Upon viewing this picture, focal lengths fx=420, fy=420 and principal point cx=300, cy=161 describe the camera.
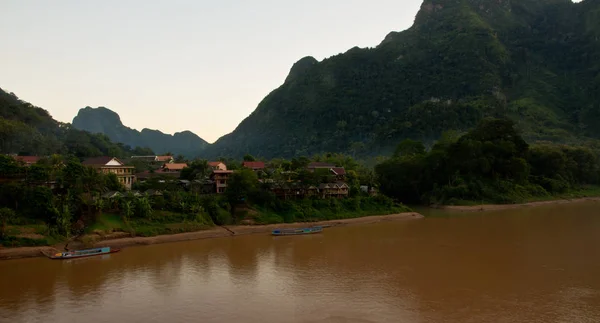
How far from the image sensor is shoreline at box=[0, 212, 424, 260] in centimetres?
2498

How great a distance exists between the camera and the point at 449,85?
121m

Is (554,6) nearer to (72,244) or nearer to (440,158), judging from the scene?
(440,158)

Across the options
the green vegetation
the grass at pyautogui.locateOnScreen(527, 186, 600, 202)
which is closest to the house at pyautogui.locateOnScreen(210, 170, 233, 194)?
the green vegetation

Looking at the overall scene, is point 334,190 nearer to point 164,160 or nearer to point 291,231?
point 291,231

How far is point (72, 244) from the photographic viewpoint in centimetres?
2683

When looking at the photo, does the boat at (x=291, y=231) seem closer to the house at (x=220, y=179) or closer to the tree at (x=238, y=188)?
the tree at (x=238, y=188)

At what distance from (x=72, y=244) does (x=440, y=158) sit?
42459mm

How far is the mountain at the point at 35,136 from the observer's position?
51.5 metres

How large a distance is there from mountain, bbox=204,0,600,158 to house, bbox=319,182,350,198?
5522 cm

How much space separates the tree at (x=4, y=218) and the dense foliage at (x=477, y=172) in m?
40.4

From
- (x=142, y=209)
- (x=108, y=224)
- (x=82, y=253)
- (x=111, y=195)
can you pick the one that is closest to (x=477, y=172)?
(x=142, y=209)

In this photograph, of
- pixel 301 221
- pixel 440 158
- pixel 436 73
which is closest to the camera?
pixel 301 221

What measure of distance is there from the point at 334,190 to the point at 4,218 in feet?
87.6

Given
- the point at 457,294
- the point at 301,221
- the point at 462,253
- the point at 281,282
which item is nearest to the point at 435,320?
the point at 457,294
